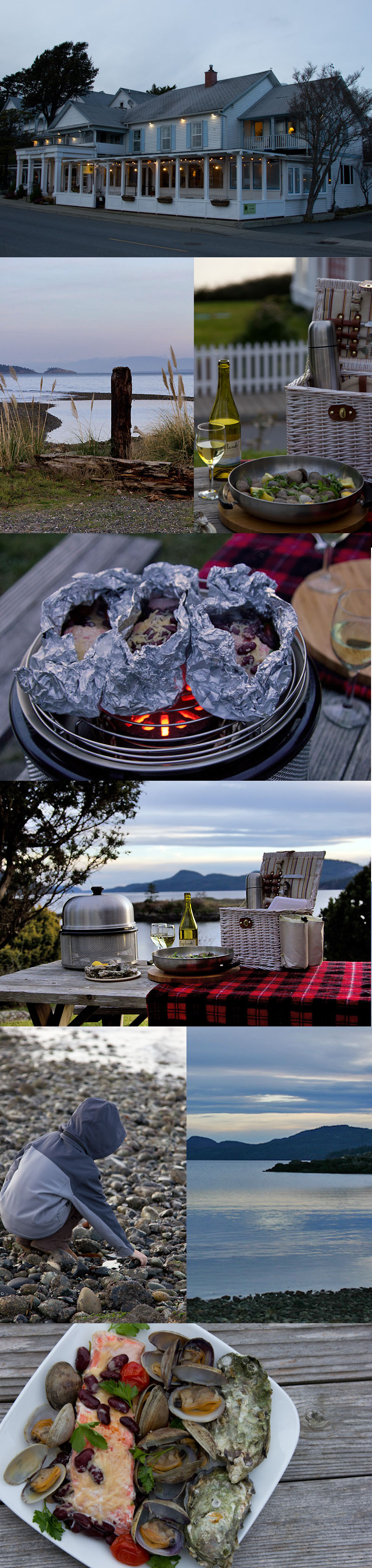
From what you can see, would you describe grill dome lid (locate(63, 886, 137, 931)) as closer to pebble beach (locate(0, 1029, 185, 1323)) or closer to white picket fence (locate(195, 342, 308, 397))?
pebble beach (locate(0, 1029, 185, 1323))

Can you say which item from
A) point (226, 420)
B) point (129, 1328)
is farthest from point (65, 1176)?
point (226, 420)

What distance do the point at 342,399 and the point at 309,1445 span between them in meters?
2.47

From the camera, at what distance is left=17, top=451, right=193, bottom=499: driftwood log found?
3.47 m

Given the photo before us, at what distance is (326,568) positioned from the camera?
3.33m

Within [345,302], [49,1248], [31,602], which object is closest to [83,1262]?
[49,1248]

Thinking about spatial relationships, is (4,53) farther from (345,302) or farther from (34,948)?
(34,948)

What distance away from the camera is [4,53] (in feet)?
11.4

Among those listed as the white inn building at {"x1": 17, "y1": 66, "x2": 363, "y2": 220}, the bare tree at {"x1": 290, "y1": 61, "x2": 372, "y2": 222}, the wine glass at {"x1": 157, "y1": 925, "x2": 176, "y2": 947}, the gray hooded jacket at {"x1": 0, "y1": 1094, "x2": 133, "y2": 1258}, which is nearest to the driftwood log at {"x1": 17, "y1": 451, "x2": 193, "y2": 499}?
the white inn building at {"x1": 17, "y1": 66, "x2": 363, "y2": 220}

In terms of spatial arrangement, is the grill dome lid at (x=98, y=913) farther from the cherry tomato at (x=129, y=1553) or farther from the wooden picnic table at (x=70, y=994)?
the cherry tomato at (x=129, y=1553)

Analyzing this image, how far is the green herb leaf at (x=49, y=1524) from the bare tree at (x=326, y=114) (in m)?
3.32

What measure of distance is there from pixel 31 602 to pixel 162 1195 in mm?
2535

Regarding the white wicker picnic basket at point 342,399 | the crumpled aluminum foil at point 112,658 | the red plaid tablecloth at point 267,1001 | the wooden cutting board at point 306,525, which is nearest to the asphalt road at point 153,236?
the white wicker picnic basket at point 342,399

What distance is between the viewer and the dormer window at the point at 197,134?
11.2ft

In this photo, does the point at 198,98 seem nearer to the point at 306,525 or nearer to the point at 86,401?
the point at 86,401
